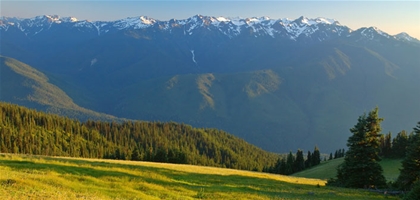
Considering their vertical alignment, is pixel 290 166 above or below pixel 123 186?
above

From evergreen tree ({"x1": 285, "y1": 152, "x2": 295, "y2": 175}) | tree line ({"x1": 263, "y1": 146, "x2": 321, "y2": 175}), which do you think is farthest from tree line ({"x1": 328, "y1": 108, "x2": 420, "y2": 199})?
tree line ({"x1": 263, "y1": 146, "x2": 321, "y2": 175})

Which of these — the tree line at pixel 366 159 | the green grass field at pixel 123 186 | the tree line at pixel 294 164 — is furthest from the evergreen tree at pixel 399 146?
the green grass field at pixel 123 186

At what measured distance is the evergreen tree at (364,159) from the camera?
48.4 m

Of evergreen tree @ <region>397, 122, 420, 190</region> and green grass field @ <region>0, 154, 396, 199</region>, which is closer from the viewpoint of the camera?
green grass field @ <region>0, 154, 396, 199</region>

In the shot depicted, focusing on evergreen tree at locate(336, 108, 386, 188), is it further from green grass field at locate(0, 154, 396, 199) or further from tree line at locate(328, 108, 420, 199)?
green grass field at locate(0, 154, 396, 199)

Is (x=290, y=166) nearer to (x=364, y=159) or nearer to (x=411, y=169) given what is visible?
(x=364, y=159)

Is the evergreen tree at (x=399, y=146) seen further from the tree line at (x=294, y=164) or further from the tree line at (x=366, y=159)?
the tree line at (x=366, y=159)

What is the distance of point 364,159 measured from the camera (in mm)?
49406

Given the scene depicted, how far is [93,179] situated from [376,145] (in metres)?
42.9

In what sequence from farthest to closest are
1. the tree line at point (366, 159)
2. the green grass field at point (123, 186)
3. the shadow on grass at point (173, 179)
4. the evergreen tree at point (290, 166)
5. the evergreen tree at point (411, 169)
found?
the evergreen tree at point (290, 166)
the tree line at point (366, 159)
the evergreen tree at point (411, 169)
the shadow on grass at point (173, 179)
the green grass field at point (123, 186)

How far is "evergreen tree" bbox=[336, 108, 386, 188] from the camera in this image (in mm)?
48438

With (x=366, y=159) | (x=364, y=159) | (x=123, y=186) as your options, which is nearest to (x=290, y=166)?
(x=364, y=159)

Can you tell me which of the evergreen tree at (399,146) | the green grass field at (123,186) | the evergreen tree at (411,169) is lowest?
the green grass field at (123,186)

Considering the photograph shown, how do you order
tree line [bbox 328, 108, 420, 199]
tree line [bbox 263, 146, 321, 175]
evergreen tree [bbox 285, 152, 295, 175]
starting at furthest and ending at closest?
tree line [bbox 263, 146, 321, 175], evergreen tree [bbox 285, 152, 295, 175], tree line [bbox 328, 108, 420, 199]
